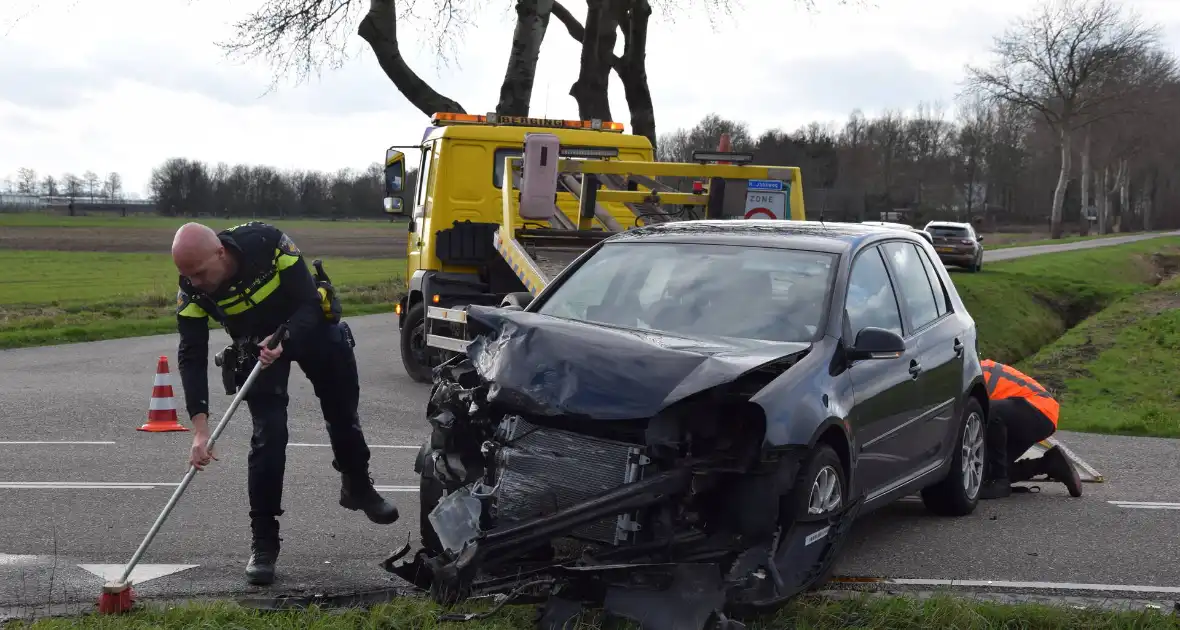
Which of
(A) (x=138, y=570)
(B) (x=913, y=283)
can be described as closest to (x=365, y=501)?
(A) (x=138, y=570)

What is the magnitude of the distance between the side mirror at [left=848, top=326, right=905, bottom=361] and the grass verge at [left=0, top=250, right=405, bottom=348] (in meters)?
14.6

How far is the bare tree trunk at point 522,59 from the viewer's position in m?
24.2

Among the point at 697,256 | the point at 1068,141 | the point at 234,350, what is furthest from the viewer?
the point at 1068,141

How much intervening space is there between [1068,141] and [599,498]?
64.6 meters

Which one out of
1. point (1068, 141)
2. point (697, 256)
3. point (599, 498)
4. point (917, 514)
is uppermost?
point (1068, 141)

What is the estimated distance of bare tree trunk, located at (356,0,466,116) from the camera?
25.4 metres

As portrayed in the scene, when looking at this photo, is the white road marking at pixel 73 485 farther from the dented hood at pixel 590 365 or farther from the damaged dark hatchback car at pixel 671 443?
the dented hood at pixel 590 365

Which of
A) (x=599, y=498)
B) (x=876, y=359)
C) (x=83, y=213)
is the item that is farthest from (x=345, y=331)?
(x=83, y=213)

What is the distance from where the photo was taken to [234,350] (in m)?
6.05

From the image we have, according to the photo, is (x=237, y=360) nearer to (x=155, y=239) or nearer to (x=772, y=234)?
(x=772, y=234)

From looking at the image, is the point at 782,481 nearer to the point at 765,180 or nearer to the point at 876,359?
the point at 876,359

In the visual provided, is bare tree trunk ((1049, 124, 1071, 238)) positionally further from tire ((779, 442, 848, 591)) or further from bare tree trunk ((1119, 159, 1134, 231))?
tire ((779, 442, 848, 591))

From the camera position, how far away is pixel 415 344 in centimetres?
1360

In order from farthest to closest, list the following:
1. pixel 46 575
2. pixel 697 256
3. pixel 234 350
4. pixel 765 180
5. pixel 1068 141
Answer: pixel 1068 141 < pixel 765 180 < pixel 697 256 < pixel 234 350 < pixel 46 575
